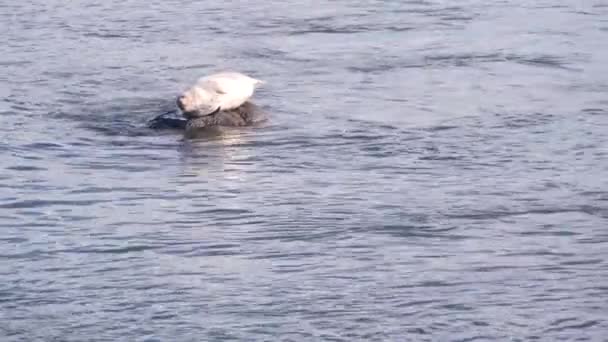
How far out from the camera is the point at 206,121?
10180 millimetres

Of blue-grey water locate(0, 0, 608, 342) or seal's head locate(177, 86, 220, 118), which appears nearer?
blue-grey water locate(0, 0, 608, 342)

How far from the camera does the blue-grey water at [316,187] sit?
22.0 feet

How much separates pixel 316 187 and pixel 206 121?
169 centimetres

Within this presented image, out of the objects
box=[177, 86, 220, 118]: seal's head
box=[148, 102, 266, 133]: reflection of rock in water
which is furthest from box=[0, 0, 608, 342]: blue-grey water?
box=[177, 86, 220, 118]: seal's head

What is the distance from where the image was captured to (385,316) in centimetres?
660

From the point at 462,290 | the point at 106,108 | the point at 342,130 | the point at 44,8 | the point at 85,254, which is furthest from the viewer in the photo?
the point at 44,8

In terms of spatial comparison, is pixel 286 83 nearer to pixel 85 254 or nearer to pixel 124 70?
pixel 124 70

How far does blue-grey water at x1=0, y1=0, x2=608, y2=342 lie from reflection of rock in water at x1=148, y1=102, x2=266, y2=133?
126 mm

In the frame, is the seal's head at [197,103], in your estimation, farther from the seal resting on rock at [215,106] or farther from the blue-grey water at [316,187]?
the blue-grey water at [316,187]

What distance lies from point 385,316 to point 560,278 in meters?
0.93

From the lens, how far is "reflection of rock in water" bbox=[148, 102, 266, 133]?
10.1 m

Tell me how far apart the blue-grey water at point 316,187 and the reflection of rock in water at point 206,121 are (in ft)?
0.41

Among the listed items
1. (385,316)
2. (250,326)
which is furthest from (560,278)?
(250,326)

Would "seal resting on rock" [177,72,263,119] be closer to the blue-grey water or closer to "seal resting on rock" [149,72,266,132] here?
"seal resting on rock" [149,72,266,132]
